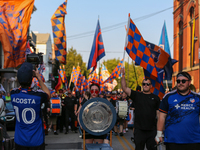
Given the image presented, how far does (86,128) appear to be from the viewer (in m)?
5.84

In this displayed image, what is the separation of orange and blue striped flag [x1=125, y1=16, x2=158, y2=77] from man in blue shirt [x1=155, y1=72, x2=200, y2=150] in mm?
4312

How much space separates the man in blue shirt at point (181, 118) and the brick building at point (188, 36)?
2289 centimetres

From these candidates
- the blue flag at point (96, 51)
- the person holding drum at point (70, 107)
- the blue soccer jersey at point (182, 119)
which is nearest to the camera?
the blue soccer jersey at point (182, 119)

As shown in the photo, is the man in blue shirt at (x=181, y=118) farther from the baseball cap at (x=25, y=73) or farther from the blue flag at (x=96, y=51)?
the blue flag at (x=96, y=51)

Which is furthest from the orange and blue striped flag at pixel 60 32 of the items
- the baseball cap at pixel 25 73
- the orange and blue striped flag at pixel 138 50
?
the baseball cap at pixel 25 73

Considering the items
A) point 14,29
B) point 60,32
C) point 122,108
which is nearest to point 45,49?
point 60,32

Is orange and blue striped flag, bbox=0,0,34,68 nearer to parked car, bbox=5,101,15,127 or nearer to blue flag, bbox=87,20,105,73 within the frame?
blue flag, bbox=87,20,105,73

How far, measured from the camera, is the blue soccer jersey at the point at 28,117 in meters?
4.41

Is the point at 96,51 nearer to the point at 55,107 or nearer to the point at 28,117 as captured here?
the point at 55,107

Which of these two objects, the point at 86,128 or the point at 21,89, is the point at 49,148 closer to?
the point at 86,128

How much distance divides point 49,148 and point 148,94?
4.80 m

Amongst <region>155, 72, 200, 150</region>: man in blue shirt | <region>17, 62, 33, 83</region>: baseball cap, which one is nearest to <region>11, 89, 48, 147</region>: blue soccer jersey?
<region>17, 62, 33, 83</region>: baseball cap

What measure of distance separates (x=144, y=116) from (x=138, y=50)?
3458 mm

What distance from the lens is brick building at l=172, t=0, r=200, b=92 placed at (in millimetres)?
31641
